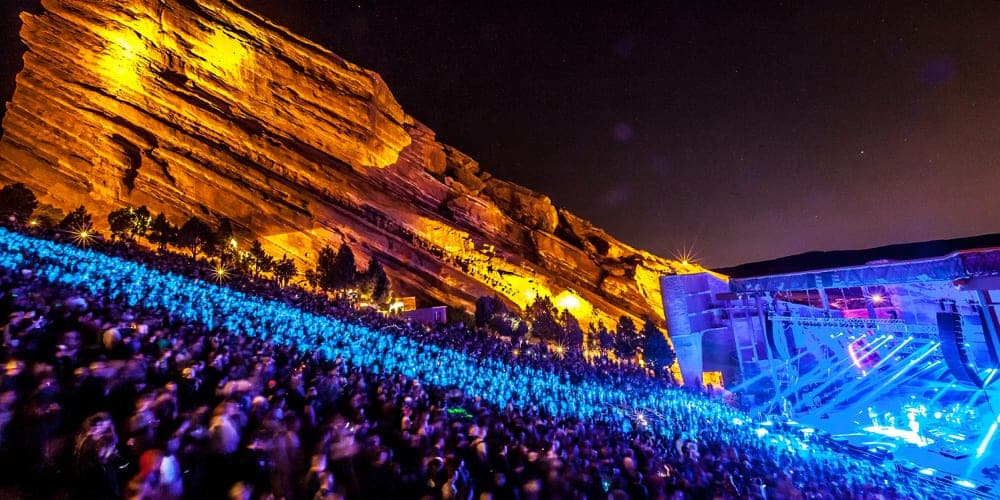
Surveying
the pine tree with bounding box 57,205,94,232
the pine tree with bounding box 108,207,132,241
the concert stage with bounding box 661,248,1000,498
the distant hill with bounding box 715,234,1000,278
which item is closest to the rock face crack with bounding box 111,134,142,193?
the pine tree with bounding box 108,207,132,241

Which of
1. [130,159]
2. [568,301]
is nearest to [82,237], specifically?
[130,159]

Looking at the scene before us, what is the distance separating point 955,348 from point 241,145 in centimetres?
5174

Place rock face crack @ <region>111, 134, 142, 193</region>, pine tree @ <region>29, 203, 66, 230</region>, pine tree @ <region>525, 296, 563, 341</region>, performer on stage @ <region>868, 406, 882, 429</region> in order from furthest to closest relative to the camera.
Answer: rock face crack @ <region>111, 134, 142, 193</region> < pine tree @ <region>525, 296, 563, 341</region> < pine tree @ <region>29, 203, 66, 230</region> < performer on stage @ <region>868, 406, 882, 429</region>

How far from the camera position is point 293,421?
5145 mm

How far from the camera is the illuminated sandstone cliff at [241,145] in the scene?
41906 millimetres

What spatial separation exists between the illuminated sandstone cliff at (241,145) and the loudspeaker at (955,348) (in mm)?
36471

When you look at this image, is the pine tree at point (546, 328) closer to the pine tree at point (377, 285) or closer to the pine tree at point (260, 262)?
the pine tree at point (377, 285)

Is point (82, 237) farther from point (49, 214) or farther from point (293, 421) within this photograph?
point (293, 421)

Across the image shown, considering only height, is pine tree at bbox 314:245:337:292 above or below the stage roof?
above

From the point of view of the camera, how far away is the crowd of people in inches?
138

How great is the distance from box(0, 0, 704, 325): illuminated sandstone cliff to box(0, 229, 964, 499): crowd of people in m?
32.2

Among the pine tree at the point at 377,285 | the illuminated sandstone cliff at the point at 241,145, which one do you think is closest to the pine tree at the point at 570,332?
the illuminated sandstone cliff at the point at 241,145

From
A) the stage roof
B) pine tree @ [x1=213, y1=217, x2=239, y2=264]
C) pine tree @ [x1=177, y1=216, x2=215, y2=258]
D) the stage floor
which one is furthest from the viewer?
pine tree @ [x1=213, y1=217, x2=239, y2=264]

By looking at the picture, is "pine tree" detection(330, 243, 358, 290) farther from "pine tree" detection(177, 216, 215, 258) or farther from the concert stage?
the concert stage
